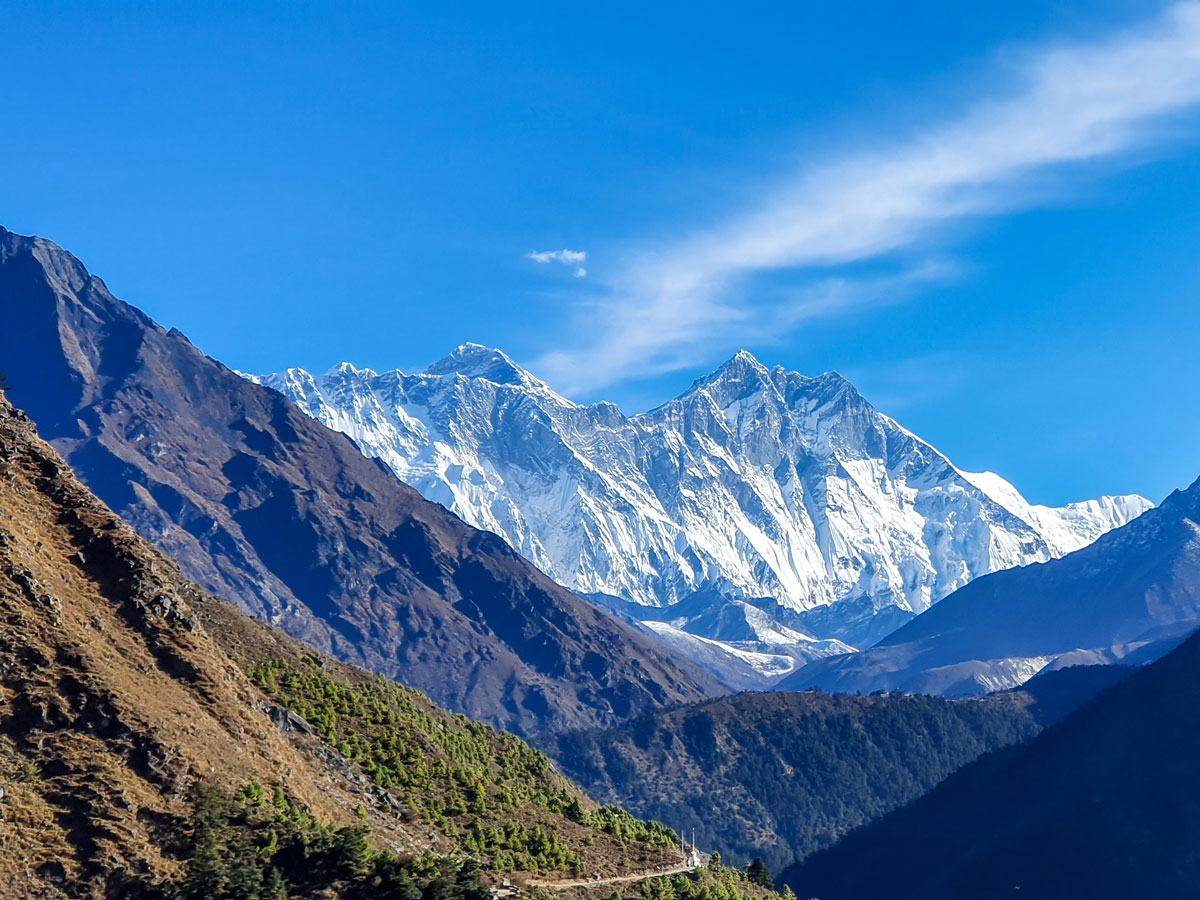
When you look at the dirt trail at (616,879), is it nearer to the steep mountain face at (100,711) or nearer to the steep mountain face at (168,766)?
the steep mountain face at (168,766)

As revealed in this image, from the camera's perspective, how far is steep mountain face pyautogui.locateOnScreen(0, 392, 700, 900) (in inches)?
2746

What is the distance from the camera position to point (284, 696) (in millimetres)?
100812

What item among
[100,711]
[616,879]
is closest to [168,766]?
[100,711]

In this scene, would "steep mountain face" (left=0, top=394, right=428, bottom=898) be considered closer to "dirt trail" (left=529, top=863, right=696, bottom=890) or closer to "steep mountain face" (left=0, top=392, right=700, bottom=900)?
"steep mountain face" (left=0, top=392, right=700, bottom=900)

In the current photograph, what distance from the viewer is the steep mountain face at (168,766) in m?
69.8

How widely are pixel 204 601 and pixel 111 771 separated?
3908cm

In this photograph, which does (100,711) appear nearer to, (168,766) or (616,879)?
(168,766)

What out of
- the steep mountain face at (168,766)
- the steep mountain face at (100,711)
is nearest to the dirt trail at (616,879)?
the steep mountain face at (168,766)

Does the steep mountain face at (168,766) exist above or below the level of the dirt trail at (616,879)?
above

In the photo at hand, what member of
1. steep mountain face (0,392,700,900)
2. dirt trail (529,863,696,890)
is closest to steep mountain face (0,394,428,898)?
steep mountain face (0,392,700,900)

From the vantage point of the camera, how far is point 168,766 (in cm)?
7431

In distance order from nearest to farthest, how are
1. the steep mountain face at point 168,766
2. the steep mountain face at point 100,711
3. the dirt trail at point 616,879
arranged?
the steep mountain face at point 100,711, the steep mountain face at point 168,766, the dirt trail at point 616,879

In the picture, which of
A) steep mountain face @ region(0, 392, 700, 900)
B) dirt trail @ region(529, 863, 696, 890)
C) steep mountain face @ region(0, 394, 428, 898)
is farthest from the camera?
dirt trail @ region(529, 863, 696, 890)

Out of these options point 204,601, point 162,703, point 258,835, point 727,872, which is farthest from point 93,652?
point 727,872
